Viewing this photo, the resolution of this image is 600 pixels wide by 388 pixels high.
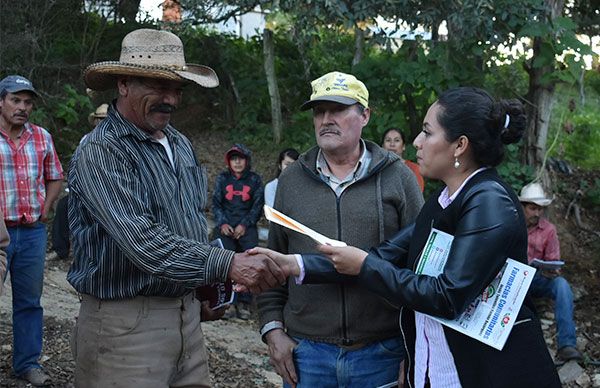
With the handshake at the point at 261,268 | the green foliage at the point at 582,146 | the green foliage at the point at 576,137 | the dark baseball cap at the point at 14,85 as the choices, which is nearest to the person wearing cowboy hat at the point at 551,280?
the green foliage at the point at 576,137

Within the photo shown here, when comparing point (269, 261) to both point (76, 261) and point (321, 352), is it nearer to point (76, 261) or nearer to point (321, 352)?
point (321, 352)

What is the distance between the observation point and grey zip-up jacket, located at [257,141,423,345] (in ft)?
11.6

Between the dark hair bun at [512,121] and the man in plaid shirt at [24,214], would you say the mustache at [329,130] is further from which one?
the man in plaid shirt at [24,214]

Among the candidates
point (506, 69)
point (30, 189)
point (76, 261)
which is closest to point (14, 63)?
point (30, 189)

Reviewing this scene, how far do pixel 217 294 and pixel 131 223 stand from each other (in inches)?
31.0

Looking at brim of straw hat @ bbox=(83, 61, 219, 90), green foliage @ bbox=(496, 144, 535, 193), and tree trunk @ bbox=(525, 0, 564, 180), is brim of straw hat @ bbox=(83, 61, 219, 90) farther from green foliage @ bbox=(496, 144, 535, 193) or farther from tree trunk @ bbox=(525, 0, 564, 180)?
tree trunk @ bbox=(525, 0, 564, 180)

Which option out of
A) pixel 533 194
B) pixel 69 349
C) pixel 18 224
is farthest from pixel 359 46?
pixel 18 224

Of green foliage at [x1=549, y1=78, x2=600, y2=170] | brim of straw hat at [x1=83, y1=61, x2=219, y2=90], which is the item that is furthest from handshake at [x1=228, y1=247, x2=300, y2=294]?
green foliage at [x1=549, y1=78, x2=600, y2=170]

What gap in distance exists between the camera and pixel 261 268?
137 inches

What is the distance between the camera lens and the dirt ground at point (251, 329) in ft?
21.0

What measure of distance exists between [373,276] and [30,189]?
12.4ft

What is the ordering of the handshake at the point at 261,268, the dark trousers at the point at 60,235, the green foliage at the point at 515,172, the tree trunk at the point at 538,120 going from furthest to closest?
1. the tree trunk at the point at 538,120
2. the green foliage at the point at 515,172
3. the dark trousers at the point at 60,235
4. the handshake at the point at 261,268

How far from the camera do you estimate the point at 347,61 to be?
12492mm

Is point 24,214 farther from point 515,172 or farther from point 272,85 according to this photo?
point 272,85
